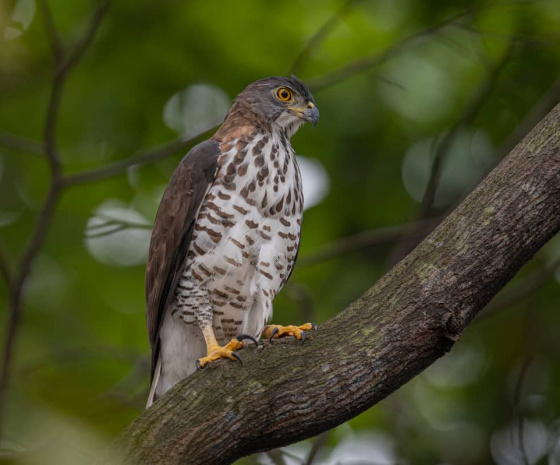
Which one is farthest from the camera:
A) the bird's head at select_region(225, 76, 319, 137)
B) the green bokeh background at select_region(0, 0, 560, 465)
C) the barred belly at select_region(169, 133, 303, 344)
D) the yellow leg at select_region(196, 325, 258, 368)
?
the green bokeh background at select_region(0, 0, 560, 465)

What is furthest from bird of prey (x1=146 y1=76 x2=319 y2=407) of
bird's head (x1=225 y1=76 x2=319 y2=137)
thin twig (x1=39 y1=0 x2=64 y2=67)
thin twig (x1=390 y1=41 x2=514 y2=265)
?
thin twig (x1=390 y1=41 x2=514 y2=265)

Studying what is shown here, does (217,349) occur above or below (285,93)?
below

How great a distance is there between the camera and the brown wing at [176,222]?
4191 mm

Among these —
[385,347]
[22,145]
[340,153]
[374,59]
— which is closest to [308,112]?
[374,59]

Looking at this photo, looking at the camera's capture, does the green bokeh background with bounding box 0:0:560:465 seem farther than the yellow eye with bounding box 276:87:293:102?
Yes

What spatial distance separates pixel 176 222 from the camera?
4.23m

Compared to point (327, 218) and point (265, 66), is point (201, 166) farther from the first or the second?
point (327, 218)

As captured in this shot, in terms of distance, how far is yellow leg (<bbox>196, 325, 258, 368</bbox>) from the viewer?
11.1 feet

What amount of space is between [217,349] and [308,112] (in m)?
1.62

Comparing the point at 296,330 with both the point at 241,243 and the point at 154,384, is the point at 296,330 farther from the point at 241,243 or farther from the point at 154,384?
the point at 154,384

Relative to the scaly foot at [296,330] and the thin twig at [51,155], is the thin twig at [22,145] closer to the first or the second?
the thin twig at [51,155]

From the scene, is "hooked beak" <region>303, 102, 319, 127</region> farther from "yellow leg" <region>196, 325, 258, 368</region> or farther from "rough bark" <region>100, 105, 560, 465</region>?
"rough bark" <region>100, 105, 560, 465</region>

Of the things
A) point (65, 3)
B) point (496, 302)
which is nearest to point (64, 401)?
point (65, 3)

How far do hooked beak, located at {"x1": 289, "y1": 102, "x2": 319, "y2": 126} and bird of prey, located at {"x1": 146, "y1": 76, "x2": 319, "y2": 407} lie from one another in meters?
0.30
